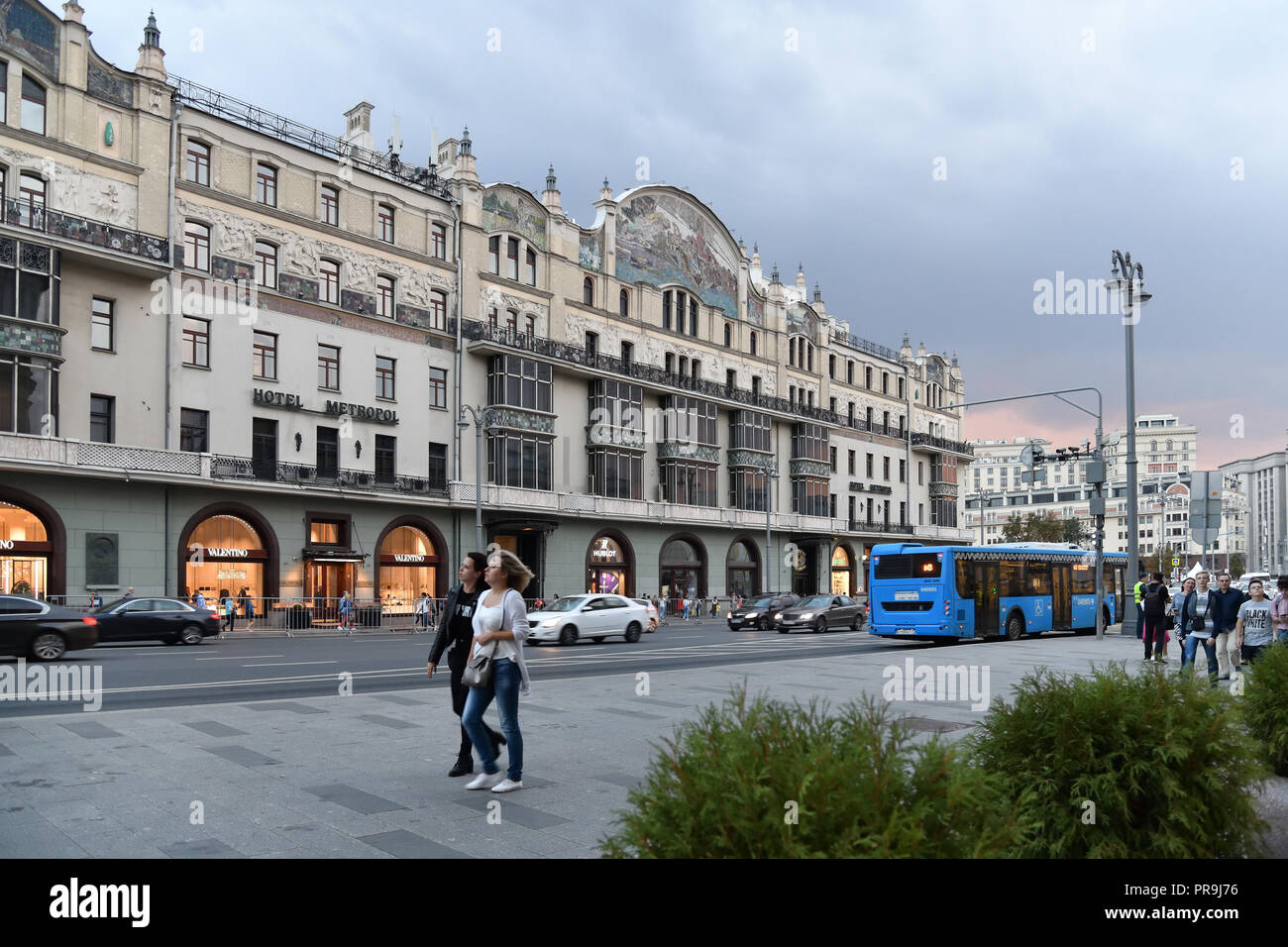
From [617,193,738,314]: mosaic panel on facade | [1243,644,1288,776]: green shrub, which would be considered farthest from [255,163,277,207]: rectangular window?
[1243,644,1288,776]: green shrub

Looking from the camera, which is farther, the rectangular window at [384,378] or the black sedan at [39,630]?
the rectangular window at [384,378]

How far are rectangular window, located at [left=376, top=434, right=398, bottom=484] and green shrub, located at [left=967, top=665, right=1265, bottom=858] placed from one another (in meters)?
38.8

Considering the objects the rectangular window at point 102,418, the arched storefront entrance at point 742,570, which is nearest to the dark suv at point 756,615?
the arched storefront entrance at point 742,570

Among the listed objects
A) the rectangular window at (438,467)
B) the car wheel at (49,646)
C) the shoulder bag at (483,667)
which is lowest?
the car wheel at (49,646)

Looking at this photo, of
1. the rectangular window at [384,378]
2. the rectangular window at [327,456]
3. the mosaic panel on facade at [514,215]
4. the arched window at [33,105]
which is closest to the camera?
the arched window at [33,105]

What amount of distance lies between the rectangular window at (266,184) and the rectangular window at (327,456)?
29.5 feet

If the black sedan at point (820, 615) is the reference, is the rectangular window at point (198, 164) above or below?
above

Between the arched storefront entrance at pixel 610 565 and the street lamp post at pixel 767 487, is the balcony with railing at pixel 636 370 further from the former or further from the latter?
the arched storefront entrance at pixel 610 565

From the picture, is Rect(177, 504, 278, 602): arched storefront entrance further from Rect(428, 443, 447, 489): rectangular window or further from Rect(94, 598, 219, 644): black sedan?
Rect(428, 443, 447, 489): rectangular window

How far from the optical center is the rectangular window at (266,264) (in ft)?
127

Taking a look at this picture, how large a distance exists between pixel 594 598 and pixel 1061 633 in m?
17.1

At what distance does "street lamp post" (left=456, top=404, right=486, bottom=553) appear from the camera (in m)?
40.9

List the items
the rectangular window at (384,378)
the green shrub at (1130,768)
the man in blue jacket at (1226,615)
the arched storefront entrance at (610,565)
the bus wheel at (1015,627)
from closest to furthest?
the green shrub at (1130,768) → the man in blue jacket at (1226,615) → the bus wheel at (1015,627) → the rectangular window at (384,378) → the arched storefront entrance at (610,565)
